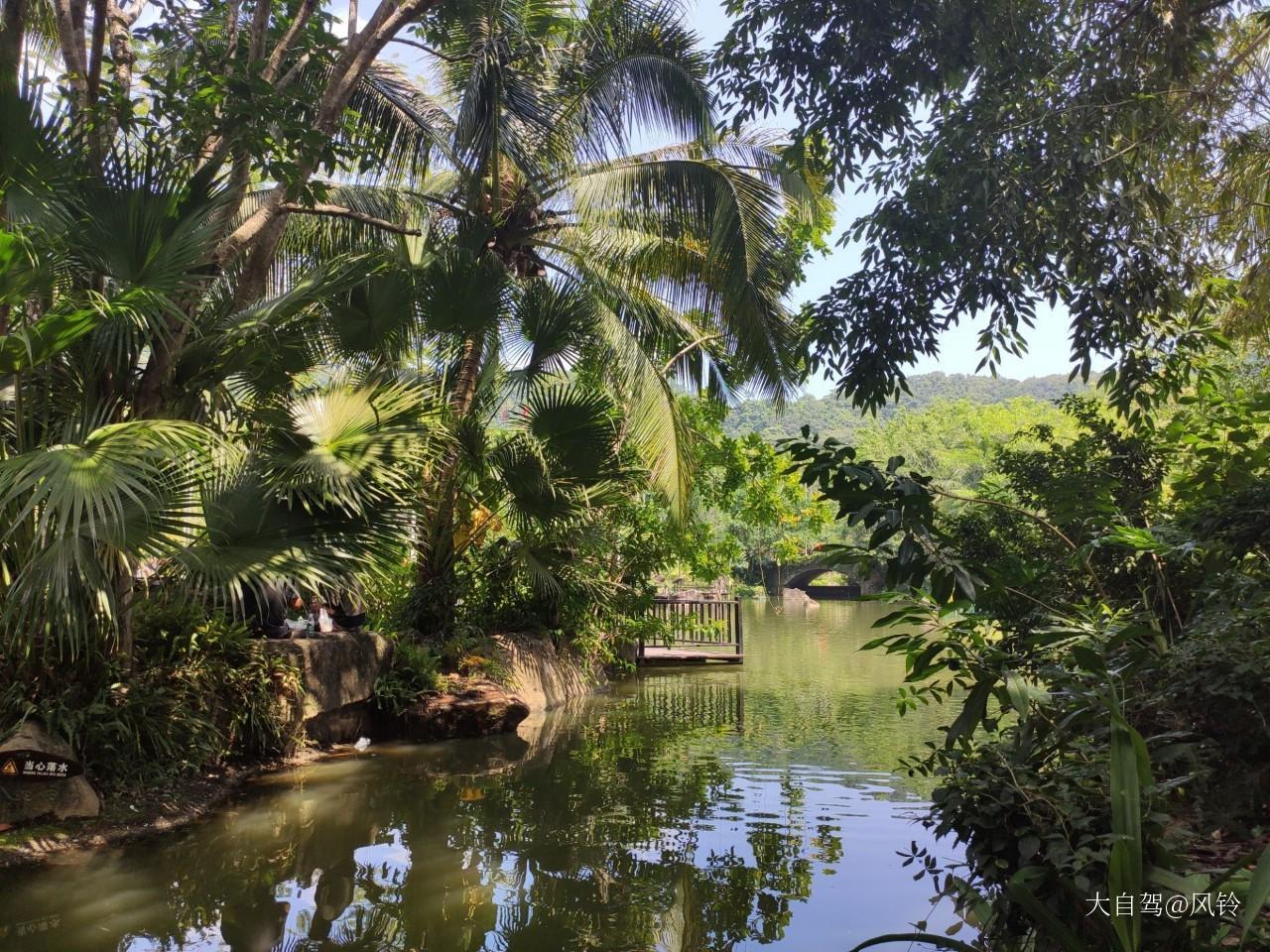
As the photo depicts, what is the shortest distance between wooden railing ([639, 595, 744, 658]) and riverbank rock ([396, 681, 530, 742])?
5325 millimetres

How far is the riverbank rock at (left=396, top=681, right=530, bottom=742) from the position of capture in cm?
937

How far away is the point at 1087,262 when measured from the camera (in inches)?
194

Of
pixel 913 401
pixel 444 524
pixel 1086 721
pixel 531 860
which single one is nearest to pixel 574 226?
pixel 444 524

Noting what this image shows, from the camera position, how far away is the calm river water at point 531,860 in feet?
14.4

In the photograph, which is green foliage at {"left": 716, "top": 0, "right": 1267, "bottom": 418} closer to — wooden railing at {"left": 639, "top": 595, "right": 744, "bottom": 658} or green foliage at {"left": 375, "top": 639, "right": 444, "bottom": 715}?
green foliage at {"left": 375, "top": 639, "right": 444, "bottom": 715}

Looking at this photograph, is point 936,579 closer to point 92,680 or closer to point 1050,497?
point 1050,497

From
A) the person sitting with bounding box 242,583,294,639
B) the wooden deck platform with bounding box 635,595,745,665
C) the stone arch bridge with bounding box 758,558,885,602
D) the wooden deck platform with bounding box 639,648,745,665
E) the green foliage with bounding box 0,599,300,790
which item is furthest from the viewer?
the stone arch bridge with bounding box 758,558,885,602

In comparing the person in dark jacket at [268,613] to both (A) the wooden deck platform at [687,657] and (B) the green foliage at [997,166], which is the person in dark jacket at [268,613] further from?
(A) the wooden deck platform at [687,657]

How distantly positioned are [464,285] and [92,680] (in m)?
5.03

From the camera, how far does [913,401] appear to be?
7706 cm

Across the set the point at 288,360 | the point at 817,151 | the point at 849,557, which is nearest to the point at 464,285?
the point at 288,360

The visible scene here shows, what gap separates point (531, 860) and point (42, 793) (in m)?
2.84

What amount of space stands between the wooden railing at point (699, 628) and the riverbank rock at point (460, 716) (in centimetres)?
533

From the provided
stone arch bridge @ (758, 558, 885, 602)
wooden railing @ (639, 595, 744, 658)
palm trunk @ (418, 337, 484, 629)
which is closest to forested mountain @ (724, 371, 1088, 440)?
stone arch bridge @ (758, 558, 885, 602)
